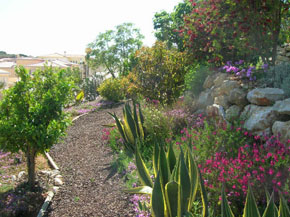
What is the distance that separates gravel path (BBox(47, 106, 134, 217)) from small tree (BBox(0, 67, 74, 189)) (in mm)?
712

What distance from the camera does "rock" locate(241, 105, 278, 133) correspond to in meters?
4.12

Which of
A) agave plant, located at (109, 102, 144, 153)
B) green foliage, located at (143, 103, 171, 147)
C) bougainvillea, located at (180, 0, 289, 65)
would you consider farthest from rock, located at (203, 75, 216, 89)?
agave plant, located at (109, 102, 144, 153)

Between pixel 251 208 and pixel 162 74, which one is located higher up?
pixel 162 74

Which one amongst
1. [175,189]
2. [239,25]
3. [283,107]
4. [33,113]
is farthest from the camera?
[239,25]

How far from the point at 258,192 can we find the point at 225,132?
1.14 metres

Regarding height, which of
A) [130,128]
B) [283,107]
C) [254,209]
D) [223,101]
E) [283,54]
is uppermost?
[283,54]

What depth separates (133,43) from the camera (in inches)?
811

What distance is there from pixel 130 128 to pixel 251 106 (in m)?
2.24

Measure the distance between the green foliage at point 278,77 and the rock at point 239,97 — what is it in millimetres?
465

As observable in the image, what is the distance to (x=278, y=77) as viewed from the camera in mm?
4938

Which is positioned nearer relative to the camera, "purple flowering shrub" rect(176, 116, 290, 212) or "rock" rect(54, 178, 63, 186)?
"purple flowering shrub" rect(176, 116, 290, 212)

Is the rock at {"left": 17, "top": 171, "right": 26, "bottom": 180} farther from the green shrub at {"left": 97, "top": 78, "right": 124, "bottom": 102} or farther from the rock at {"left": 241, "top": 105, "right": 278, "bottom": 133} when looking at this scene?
the green shrub at {"left": 97, "top": 78, "right": 124, "bottom": 102}

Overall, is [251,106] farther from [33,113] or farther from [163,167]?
[33,113]

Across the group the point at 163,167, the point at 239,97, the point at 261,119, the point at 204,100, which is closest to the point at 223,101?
the point at 239,97
